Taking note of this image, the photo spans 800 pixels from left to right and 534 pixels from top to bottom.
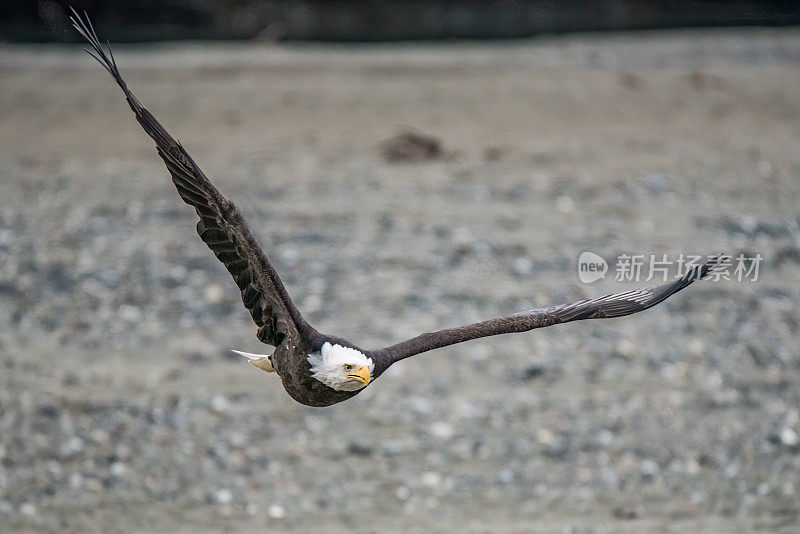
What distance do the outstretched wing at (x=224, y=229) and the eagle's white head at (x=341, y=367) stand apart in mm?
122

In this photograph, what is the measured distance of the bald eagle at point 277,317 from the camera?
132 inches

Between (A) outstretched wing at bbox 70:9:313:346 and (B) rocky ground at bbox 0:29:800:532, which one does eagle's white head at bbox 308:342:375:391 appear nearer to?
(A) outstretched wing at bbox 70:9:313:346

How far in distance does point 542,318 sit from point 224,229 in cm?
129

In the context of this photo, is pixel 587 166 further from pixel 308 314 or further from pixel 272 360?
pixel 272 360

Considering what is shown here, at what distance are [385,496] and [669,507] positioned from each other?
190cm

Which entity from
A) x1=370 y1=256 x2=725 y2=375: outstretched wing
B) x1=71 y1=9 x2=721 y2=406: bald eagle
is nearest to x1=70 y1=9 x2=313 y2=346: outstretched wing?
x1=71 y1=9 x2=721 y2=406: bald eagle

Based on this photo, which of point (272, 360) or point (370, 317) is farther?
point (370, 317)

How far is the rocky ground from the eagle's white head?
10.4ft

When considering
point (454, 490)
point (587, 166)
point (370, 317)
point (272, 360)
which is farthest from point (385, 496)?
point (587, 166)

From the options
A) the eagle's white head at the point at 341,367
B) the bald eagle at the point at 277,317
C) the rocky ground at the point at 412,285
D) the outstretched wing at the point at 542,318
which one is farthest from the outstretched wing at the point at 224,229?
the rocky ground at the point at 412,285

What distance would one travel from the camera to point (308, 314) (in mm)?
8141

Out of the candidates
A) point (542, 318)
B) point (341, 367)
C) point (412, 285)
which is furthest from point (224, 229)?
point (412, 285)

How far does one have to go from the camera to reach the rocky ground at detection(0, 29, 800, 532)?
6.77m

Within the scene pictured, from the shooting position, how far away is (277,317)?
362cm
